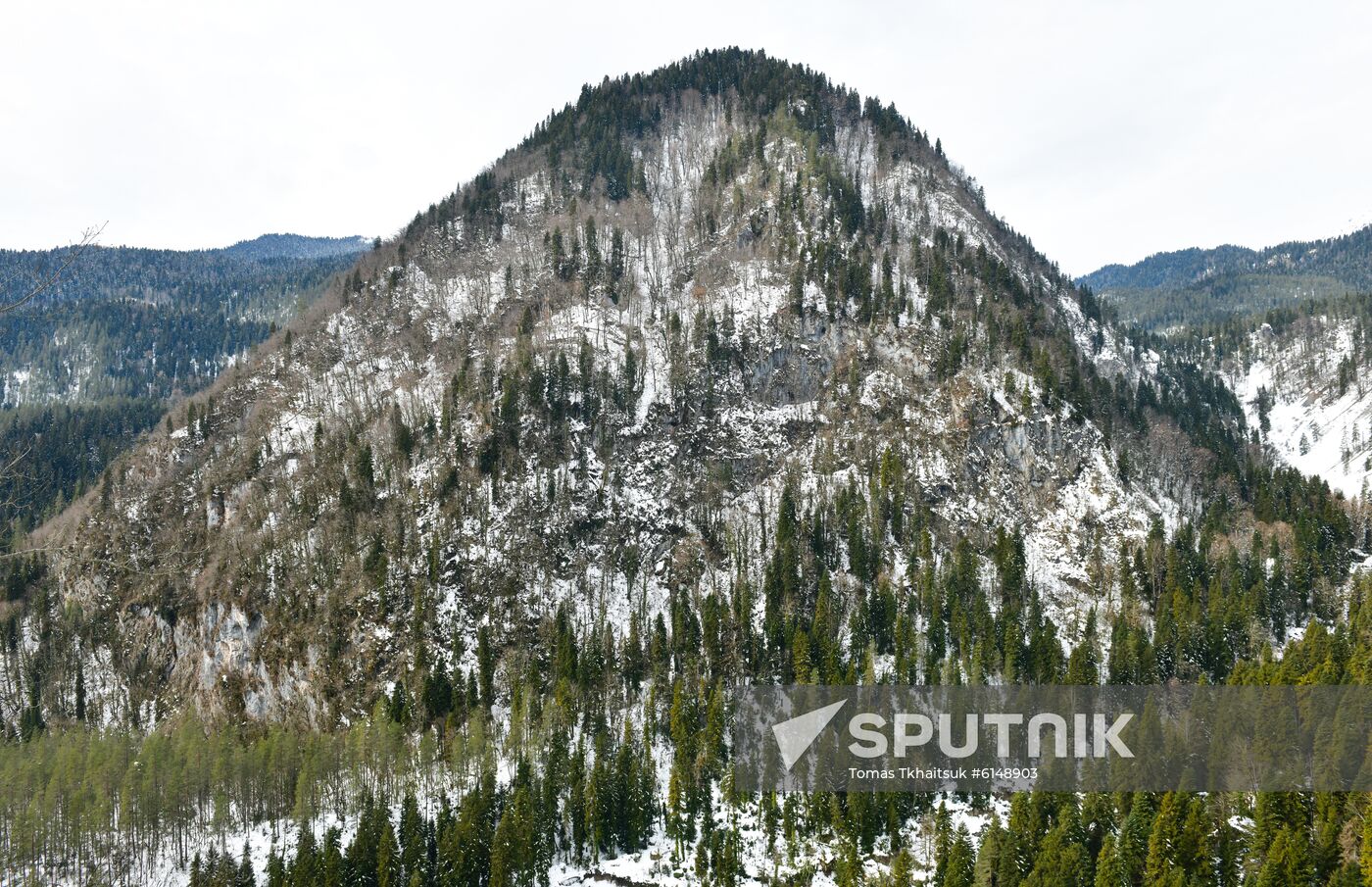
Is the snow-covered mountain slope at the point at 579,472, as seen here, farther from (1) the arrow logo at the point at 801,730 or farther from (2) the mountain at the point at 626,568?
(1) the arrow logo at the point at 801,730

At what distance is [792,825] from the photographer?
89188mm

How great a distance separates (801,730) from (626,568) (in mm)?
44059

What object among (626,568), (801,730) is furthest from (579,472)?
(801,730)

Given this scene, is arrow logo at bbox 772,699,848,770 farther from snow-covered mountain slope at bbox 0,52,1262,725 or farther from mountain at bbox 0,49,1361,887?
snow-covered mountain slope at bbox 0,52,1262,725

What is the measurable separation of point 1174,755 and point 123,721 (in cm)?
15342

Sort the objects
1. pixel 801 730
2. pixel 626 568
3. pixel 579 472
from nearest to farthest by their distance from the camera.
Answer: pixel 801 730, pixel 626 568, pixel 579 472

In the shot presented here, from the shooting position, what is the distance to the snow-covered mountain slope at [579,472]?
127688mm

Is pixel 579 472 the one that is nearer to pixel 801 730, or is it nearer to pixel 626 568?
pixel 626 568

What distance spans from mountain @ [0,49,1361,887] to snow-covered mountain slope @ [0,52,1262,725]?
2.57 feet

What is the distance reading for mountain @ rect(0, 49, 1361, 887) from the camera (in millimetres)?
90750

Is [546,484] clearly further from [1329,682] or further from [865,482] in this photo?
[1329,682]

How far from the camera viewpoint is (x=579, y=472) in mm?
147250

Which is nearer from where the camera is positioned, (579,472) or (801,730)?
(801,730)

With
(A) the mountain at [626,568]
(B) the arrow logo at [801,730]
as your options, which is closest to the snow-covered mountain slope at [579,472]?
(A) the mountain at [626,568]
